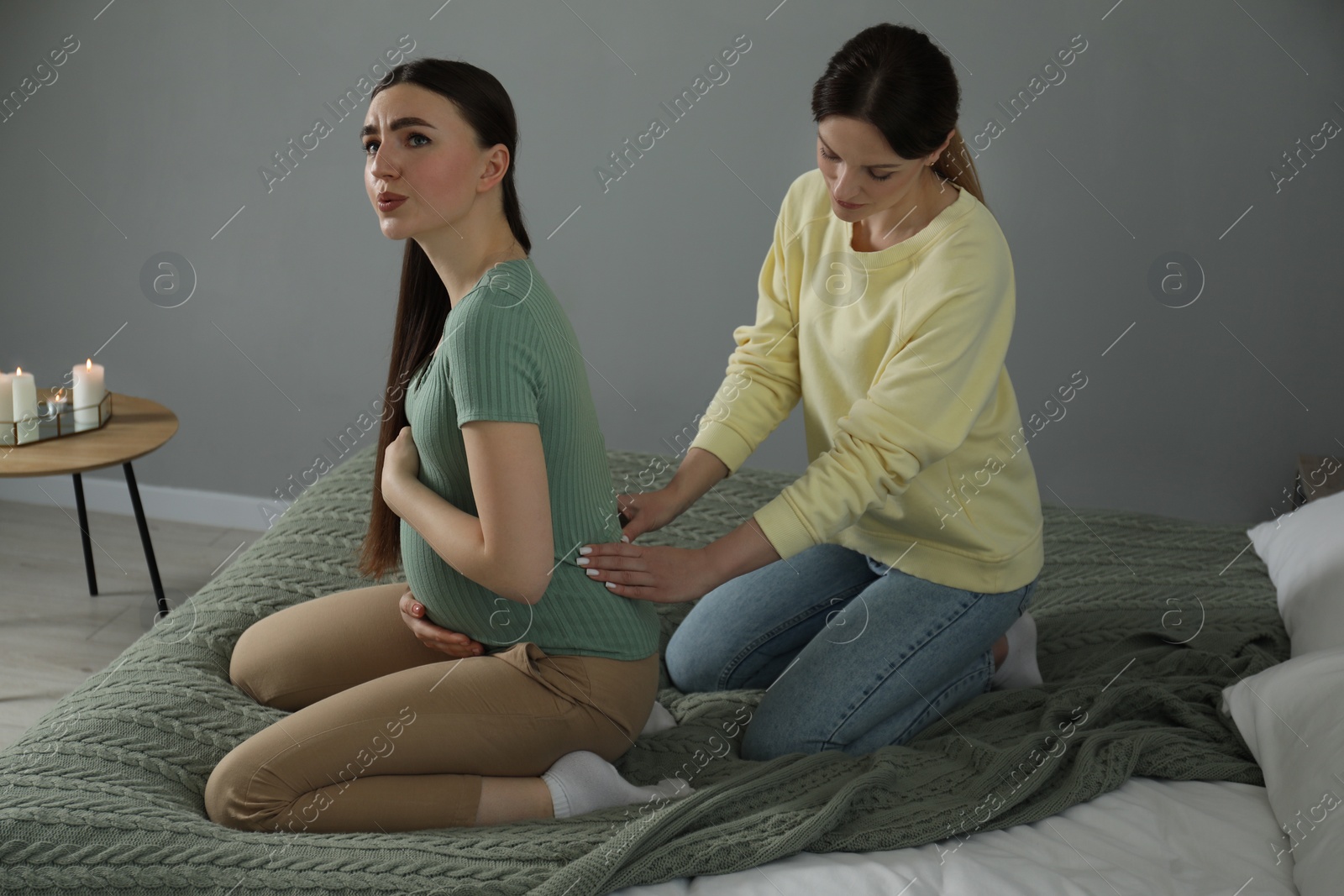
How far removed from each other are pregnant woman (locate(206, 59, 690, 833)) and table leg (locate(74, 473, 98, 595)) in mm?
1342

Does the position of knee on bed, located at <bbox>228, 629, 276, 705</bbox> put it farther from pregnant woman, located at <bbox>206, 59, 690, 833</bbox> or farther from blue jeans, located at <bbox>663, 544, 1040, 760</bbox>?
blue jeans, located at <bbox>663, 544, 1040, 760</bbox>

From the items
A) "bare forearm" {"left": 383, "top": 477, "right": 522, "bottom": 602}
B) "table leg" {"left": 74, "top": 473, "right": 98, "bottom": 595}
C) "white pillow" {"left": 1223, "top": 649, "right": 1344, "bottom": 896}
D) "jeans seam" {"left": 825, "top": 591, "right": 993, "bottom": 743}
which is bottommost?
"white pillow" {"left": 1223, "top": 649, "right": 1344, "bottom": 896}

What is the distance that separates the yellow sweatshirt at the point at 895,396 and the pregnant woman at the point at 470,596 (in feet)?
0.83

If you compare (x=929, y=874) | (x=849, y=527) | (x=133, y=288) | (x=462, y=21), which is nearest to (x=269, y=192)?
(x=133, y=288)

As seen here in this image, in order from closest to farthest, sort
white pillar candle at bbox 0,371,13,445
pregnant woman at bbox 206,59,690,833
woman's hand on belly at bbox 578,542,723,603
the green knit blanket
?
the green knit blanket → pregnant woman at bbox 206,59,690,833 → woman's hand on belly at bbox 578,542,723,603 → white pillar candle at bbox 0,371,13,445

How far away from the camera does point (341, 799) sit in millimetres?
1120

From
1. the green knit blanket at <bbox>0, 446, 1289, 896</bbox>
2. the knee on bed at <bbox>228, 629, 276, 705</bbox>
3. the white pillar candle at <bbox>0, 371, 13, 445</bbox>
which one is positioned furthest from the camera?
the white pillar candle at <bbox>0, 371, 13, 445</bbox>

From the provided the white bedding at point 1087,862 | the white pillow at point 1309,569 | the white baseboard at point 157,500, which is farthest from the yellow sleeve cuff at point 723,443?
the white baseboard at point 157,500

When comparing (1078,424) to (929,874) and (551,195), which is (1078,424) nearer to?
(551,195)

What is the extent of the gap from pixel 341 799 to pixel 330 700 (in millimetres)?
111

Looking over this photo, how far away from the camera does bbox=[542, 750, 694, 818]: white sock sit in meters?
1.18

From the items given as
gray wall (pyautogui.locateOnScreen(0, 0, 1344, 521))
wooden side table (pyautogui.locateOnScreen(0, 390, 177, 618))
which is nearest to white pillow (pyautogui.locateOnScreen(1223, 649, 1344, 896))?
gray wall (pyautogui.locateOnScreen(0, 0, 1344, 521))

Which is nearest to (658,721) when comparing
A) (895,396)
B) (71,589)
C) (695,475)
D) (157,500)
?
(695,475)

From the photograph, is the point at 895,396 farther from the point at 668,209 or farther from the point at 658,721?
the point at 668,209
